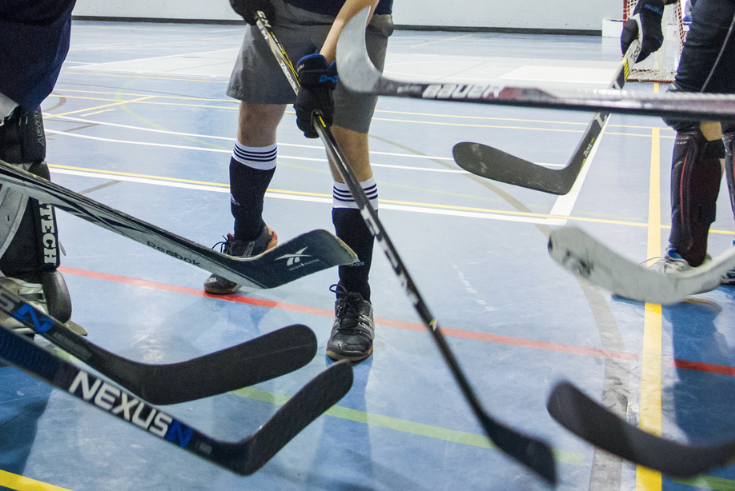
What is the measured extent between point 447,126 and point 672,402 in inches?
128

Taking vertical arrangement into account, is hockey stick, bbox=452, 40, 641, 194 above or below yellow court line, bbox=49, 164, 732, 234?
above

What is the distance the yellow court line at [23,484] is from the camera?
1045mm

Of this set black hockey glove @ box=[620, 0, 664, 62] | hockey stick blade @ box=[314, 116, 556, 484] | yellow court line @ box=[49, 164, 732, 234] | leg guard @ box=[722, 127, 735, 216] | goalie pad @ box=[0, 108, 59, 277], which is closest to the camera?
hockey stick blade @ box=[314, 116, 556, 484]

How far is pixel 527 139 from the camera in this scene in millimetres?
3873

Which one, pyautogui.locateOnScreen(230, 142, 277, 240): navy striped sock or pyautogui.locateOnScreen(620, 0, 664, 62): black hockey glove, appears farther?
pyautogui.locateOnScreen(620, 0, 664, 62): black hockey glove

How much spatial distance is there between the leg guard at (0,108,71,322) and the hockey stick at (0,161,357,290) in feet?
0.89

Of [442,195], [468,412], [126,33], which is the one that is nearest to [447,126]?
[442,195]

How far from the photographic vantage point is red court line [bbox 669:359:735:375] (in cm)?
140

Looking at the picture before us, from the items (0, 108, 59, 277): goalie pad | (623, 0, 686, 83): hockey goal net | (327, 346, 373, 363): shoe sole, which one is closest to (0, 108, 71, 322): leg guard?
(0, 108, 59, 277): goalie pad

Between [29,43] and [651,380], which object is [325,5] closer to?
[29,43]

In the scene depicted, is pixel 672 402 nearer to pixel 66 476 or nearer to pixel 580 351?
pixel 580 351

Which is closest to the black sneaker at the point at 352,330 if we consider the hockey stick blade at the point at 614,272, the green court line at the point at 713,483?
the hockey stick blade at the point at 614,272

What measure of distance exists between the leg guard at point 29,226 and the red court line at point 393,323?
1.16ft

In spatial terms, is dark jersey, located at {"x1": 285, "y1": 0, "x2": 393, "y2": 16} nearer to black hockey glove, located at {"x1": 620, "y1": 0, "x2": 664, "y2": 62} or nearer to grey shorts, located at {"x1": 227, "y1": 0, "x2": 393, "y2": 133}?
grey shorts, located at {"x1": 227, "y1": 0, "x2": 393, "y2": 133}
